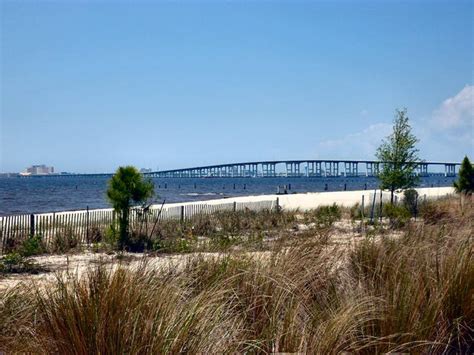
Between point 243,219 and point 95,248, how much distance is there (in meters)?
7.52

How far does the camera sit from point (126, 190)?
1589 centimetres

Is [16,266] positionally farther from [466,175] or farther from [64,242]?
[466,175]

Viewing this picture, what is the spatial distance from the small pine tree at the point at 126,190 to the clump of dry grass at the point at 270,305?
411 inches

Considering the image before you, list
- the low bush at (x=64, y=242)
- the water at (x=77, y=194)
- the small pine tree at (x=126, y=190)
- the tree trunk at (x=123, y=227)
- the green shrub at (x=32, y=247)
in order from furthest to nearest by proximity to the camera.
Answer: the water at (x=77, y=194) → the small pine tree at (x=126, y=190) → the tree trunk at (x=123, y=227) → the low bush at (x=64, y=242) → the green shrub at (x=32, y=247)

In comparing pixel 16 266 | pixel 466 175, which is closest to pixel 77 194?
pixel 466 175

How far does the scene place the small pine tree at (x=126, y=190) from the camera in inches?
616

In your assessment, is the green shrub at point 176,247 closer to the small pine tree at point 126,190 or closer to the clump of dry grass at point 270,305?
the small pine tree at point 126,190

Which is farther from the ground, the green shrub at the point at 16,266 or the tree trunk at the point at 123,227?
the tree trunk at the point at 123,227

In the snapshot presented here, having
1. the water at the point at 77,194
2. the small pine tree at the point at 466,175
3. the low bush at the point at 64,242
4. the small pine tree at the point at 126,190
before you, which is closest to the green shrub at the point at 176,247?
the small pine tree at the point at 126,190

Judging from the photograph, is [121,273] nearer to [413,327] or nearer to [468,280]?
[413,327]

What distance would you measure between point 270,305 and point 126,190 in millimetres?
12146

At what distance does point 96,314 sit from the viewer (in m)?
3.07

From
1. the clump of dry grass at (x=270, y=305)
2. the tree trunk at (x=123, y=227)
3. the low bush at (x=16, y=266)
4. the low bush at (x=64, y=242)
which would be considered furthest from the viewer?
the tree trunk at (x=123, y=227)

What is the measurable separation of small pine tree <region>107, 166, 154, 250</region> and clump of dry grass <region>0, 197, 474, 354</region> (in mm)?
10448
